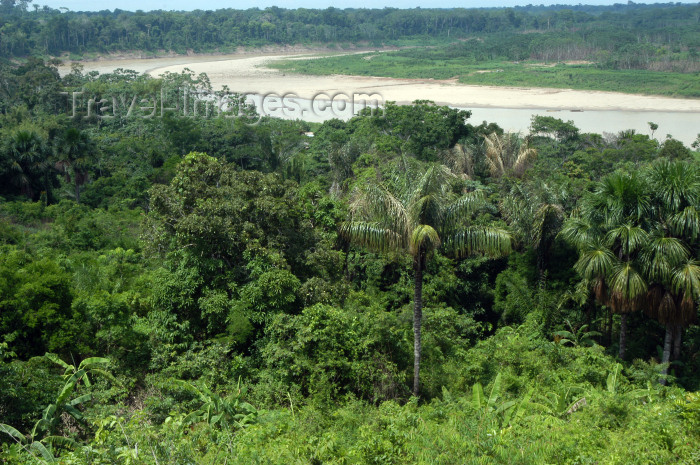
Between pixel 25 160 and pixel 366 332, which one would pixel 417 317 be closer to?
pixel 366 332

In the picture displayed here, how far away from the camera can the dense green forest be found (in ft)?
24.8

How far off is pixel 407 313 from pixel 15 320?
24.7 feet

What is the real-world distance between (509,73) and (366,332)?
71.3 meters

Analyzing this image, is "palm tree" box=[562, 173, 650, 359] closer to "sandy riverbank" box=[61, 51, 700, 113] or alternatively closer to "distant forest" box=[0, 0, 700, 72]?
"sandy riverbank" box=[61, 51, 700, 113]

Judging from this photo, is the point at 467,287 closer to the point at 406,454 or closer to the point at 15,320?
the point at 406,454

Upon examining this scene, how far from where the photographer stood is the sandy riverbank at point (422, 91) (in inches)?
2231

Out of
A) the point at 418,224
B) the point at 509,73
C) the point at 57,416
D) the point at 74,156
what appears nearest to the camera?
the point at 57,416

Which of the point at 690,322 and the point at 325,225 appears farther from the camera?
the point at 325,225

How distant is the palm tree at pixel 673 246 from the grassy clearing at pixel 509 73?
55.9 metres

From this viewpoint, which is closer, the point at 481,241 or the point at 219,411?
the point at 219,411

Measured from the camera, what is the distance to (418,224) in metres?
10.3

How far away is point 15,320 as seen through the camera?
35.2 ft

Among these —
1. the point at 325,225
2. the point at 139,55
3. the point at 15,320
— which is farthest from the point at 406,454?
the point at 139,55

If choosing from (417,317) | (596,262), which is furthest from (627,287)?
(417,317)
